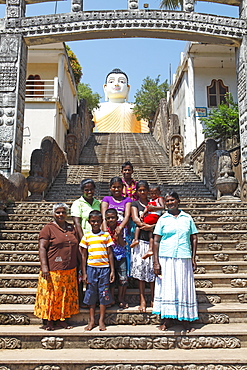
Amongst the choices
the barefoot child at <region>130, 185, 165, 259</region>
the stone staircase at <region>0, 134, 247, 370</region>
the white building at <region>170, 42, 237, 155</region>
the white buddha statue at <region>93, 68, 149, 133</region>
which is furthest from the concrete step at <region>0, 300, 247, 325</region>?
the white buddha statue at <region>93, 68, 149, 133</region>

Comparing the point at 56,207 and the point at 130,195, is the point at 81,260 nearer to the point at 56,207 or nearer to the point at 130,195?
the point at 56,207

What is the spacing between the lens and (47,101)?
1369 cm

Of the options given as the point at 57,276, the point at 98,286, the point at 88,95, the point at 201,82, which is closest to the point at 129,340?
the point at 98,286

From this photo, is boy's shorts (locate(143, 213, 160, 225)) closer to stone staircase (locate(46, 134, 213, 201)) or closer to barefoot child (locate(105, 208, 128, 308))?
barefoot child (locate(105, 208, 128, 308))

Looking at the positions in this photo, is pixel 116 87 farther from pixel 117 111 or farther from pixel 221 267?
pixel 221 267

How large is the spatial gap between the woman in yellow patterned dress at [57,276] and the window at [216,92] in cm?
1268

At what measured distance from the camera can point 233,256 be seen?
16.2 feet

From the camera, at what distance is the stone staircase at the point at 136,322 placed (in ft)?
9.97

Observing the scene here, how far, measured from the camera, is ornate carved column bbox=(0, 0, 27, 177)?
7734 mm

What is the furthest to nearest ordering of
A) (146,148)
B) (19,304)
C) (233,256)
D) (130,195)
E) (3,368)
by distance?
(146,148) → (233,256) → (130,195) → (19,304) → (3,368)

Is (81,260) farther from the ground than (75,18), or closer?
closer

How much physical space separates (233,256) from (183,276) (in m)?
1.82

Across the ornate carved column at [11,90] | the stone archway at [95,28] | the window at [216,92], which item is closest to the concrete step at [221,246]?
the stone archway at [95,28]

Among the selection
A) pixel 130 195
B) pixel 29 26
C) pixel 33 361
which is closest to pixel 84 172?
pixel 29 26
